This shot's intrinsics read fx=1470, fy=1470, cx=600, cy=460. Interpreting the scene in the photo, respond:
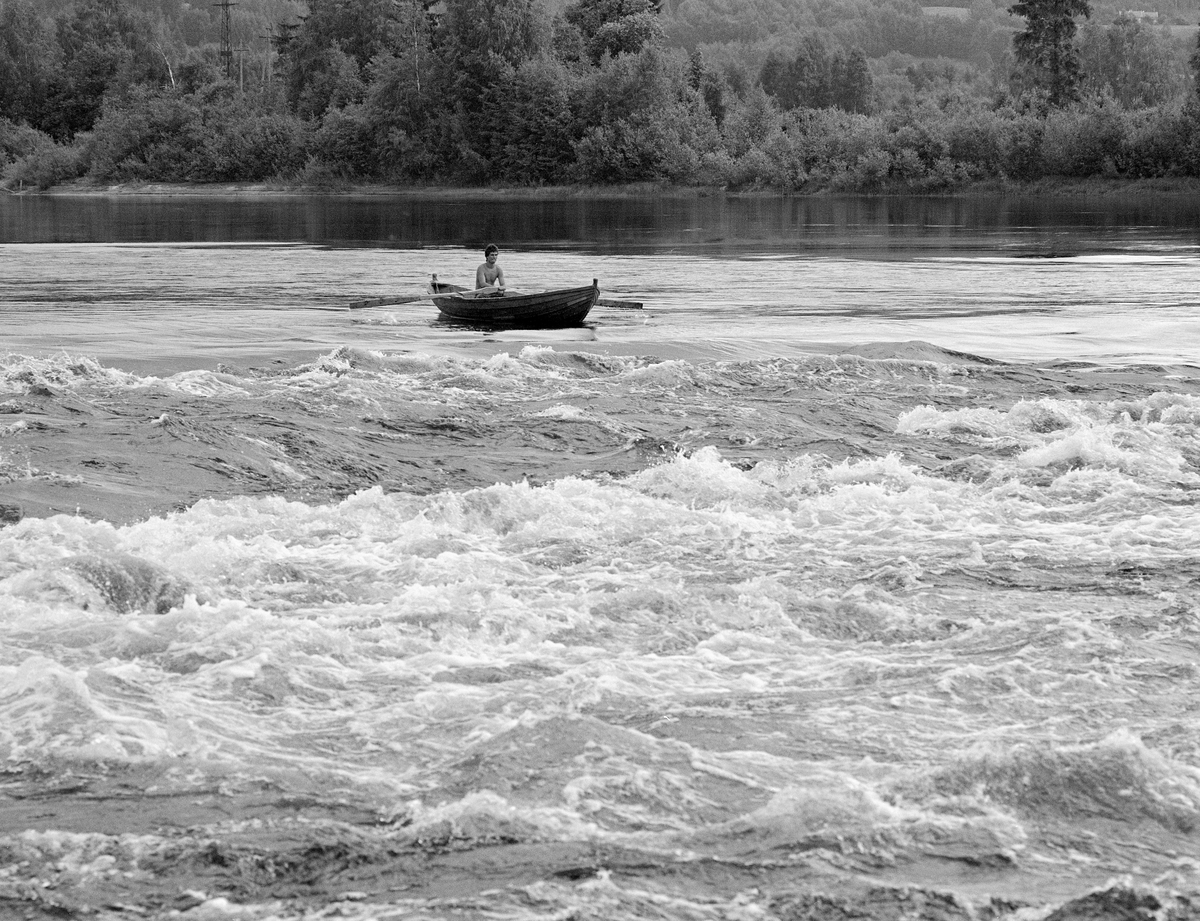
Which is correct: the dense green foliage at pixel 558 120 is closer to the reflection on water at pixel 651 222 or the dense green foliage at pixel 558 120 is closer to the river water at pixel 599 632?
the reflection on water at pixel 651 222

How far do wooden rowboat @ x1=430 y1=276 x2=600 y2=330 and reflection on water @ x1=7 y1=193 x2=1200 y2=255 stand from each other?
20235 millimetres

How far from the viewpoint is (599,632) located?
28.3 ft

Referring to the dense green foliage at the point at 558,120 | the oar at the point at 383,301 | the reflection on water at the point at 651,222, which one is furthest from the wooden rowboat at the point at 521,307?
the dense green foliage at the point at 558,120

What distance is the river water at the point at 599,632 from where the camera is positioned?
5852mm

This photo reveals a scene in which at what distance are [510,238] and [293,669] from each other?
144 feet

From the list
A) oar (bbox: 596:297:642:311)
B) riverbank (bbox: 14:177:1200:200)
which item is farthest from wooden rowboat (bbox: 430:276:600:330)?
riverbank (bbox: 14:177:1200:200)

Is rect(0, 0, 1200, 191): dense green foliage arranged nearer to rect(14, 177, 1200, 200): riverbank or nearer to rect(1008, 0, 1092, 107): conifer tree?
rect(1008, 0, 1092, 107): conifer tree

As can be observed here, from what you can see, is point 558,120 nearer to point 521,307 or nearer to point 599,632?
point 521,307

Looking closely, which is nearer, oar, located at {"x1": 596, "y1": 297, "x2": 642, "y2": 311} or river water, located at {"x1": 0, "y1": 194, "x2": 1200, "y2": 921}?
river water, located at {"x1": 0, "y1": 194, "x2": 1200, "y2": 921}

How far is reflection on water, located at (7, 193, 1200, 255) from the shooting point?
156 feet

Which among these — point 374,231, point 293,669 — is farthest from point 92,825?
point 374,231

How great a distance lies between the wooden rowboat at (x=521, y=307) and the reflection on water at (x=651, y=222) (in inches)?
797

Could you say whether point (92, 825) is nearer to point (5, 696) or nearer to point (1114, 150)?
point (5, 696)

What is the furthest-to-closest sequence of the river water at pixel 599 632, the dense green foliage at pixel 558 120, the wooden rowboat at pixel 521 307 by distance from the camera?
the dense green foliage at pixel 558 120 < the wooden rowboat at pixel 521 307 < the river water at pixel 599 632
